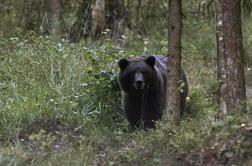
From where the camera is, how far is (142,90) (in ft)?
29.5

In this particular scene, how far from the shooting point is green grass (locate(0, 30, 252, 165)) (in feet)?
19.9

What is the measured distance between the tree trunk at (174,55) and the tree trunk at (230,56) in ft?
3.32

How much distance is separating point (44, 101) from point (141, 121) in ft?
4.63

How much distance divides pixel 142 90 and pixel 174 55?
159cm

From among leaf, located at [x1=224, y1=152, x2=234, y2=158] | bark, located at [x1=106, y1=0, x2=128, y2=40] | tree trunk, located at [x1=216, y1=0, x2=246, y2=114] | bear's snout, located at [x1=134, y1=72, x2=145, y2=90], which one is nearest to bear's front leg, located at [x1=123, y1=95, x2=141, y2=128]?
bear's snout, located at [x1=134, y1=72, x2=145, y2=90]

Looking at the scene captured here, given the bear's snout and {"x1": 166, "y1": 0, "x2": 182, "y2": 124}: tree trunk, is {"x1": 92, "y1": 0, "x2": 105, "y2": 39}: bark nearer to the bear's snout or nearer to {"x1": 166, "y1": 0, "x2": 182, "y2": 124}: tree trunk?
the bear's snout

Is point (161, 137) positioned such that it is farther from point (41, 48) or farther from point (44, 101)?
point (41, 48)

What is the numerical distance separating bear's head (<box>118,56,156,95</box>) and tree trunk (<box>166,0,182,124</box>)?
1.32 metres

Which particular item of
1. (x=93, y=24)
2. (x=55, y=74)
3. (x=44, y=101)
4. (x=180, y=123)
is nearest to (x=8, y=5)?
(x=93, y=24)

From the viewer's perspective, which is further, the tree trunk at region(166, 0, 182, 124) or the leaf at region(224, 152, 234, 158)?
the tree trunk at region(166, 0, 182, 124)

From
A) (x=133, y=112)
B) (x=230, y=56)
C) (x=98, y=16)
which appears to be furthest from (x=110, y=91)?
(x=98, y=16)

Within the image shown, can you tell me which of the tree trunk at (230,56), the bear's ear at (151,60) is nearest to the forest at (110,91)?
the tree trunk at (230,56)

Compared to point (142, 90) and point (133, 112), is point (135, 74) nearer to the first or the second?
point (142, 90)

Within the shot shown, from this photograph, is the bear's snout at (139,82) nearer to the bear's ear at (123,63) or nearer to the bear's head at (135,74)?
the bear's head at (135,74)
